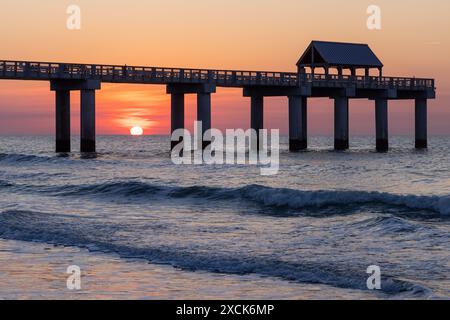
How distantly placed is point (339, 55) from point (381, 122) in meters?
6.64

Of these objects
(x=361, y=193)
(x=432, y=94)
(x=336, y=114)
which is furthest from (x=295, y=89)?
(x=361, y=193)

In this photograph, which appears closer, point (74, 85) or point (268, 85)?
point (74, 85)

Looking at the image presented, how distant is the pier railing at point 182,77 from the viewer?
167ft

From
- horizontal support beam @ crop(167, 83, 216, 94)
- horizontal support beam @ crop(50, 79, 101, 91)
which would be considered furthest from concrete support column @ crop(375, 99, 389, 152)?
horizontal support beam @ crop(50, 79, 101, 91)

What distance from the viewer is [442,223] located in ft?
73.6

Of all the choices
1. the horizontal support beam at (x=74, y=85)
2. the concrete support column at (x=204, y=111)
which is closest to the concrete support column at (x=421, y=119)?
the concrete support column at (x=204, y=111)

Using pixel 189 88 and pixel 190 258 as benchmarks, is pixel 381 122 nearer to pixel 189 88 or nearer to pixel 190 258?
pixel 189 88

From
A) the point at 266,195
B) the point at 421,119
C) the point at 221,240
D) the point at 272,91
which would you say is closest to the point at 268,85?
the point at 272,91

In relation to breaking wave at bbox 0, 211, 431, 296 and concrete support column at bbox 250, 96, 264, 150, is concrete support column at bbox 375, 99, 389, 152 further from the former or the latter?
breaking wave at bbox 0, 211, 431, 296

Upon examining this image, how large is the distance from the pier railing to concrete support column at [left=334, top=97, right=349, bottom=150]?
1574 mm

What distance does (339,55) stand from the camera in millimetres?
Answer: 70812
